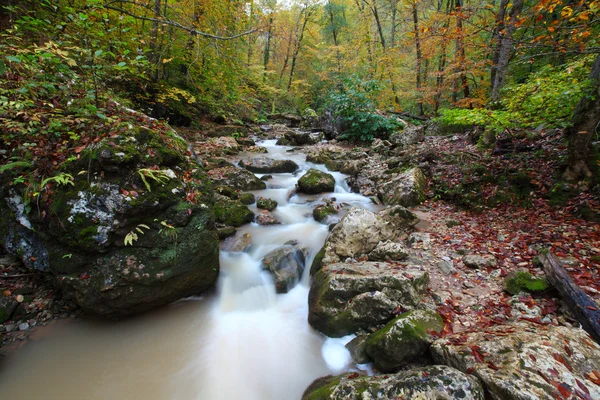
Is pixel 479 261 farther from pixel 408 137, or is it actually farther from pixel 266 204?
pixel 408 137

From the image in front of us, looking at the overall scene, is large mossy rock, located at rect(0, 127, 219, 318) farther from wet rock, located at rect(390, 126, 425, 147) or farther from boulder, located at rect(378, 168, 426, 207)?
wet rock, located at rect(390, 126, 425, 147)

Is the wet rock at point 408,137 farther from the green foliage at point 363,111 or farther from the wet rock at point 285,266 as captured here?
the wet rock at point 285,266

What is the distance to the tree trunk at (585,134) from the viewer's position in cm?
389

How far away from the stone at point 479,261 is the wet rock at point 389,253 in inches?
35.1

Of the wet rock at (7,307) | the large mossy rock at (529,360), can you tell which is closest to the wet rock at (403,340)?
the large mossy rock at (529,360)

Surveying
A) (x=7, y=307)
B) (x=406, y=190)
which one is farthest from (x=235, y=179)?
(x=7, y=307)

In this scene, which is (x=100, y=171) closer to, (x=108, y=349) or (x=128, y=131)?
(x=128, y=131)

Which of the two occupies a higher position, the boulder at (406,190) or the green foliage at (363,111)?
the green foliage at (363,111)

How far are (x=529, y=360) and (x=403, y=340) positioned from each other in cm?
101

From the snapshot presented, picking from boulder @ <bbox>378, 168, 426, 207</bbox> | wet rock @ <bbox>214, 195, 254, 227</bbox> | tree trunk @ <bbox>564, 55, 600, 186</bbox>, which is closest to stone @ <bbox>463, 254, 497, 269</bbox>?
tree trunk @ <bbox>564, 55, 600, 186</bbox>

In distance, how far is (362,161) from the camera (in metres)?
9.95

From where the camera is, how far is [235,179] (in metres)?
7.83

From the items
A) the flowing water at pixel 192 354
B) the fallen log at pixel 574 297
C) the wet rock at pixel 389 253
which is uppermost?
the fallen log at pixel 574 297

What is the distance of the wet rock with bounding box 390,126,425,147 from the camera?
10.2 m
